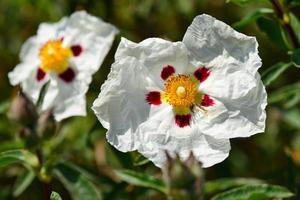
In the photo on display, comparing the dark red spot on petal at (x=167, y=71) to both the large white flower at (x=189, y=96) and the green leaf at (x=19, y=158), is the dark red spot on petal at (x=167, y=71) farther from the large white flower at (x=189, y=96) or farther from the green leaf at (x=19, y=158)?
the green leaf at (x=19, y=158)

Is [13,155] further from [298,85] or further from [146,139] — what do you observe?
[298,85]

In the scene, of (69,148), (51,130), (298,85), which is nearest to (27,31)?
(69,148)

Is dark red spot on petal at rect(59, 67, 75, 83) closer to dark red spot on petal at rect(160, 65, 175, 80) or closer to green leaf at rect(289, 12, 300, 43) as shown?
dark red spot on petal at rect(160, 65, 175, 80)

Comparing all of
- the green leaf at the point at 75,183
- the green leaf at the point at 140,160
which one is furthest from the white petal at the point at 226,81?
the green leaf at the point at 75,183

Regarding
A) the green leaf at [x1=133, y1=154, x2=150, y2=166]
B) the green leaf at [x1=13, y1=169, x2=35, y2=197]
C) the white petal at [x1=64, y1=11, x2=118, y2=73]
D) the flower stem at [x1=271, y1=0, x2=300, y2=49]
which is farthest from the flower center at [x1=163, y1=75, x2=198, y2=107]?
the green leaf at [x1=13, y1=169, x2=35, y2=197]

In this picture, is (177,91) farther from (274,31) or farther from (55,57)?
(55,57)

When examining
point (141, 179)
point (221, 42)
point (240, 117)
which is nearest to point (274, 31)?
point (221, 42)

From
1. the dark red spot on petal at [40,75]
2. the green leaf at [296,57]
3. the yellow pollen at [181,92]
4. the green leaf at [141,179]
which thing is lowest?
the green leaf at [141,179]
